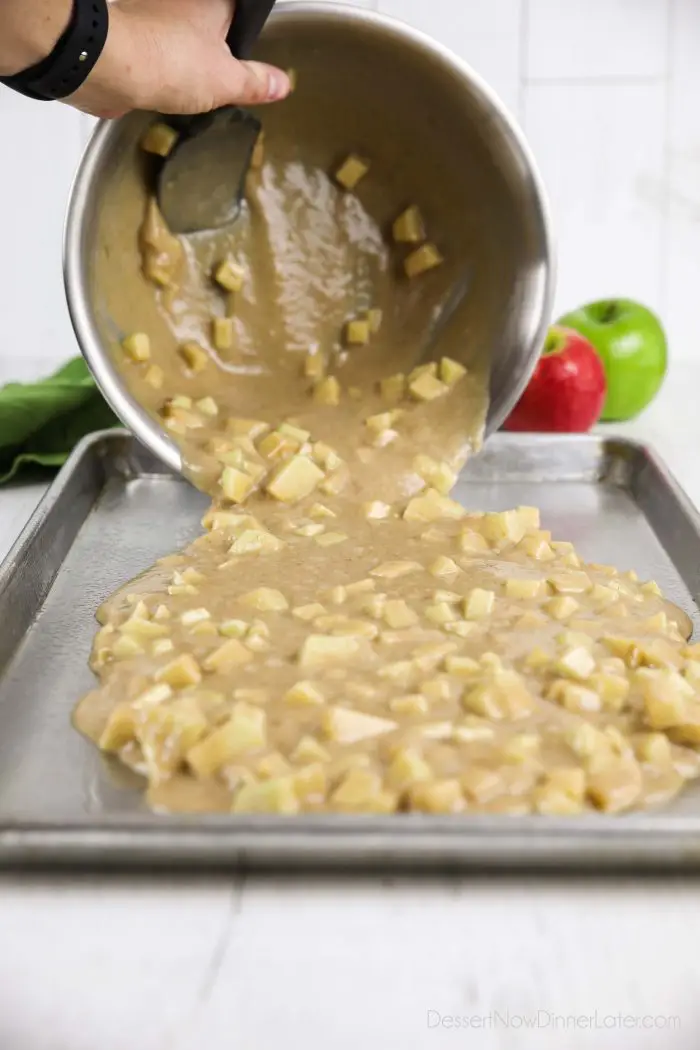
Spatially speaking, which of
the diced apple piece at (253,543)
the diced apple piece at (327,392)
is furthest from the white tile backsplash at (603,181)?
the diced apple piece at (253,543)

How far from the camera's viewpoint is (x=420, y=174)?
60.2 inches

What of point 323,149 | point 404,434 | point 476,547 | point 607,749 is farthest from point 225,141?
point 607,749

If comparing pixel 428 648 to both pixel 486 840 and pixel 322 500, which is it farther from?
pixel 322 500

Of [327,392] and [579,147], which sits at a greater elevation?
[579,147]

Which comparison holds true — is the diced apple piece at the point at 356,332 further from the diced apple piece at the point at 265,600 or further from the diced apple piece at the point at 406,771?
the diced apple piece at the point at 406,771

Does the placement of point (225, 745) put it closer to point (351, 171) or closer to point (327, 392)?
point (327, 392)

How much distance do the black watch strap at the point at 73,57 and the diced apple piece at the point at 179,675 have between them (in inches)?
23.2

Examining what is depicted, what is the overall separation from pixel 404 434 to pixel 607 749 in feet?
2.20

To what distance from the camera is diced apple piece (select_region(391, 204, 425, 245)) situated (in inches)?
60.8

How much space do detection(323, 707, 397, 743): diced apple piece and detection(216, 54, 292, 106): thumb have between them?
28.1 inches

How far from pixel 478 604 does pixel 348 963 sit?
1.54 ft

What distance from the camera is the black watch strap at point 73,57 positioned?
1.15 meters

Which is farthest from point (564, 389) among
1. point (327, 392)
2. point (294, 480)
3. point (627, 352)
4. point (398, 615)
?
point (398, 615)

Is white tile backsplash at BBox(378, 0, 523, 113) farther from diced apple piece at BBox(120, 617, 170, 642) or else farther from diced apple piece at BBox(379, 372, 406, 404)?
diced apple piece at BBox(120, 617, 170, 642)
